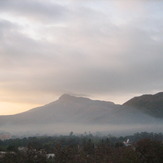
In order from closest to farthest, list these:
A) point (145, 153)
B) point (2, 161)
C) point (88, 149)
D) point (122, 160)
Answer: point (122, 160)
point (2, 161)
point (145, 153)
point (88, 149)

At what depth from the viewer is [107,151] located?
135ft

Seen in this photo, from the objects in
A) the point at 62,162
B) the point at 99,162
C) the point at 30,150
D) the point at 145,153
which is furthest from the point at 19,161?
the point at 145,153

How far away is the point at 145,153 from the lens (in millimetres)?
42344

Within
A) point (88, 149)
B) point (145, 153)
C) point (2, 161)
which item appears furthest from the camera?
point (88, 149)

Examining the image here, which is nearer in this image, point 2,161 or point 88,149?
point 2,161

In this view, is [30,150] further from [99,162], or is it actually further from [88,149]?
[88,149]

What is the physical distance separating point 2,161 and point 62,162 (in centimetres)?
611

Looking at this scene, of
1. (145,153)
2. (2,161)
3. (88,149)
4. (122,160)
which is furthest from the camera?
(88,149)

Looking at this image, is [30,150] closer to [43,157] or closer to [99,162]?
[43,157]

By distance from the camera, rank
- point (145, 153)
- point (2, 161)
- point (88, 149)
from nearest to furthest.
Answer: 1. point (2, 161)
2. point (145, 153)
3. point (88, 149)

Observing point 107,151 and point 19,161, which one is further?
point 107,151

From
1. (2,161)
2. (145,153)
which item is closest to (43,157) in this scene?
(2,161)

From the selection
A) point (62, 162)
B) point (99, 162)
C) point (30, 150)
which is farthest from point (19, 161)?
point (99, 162)

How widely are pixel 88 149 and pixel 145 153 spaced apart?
39.2 feet
